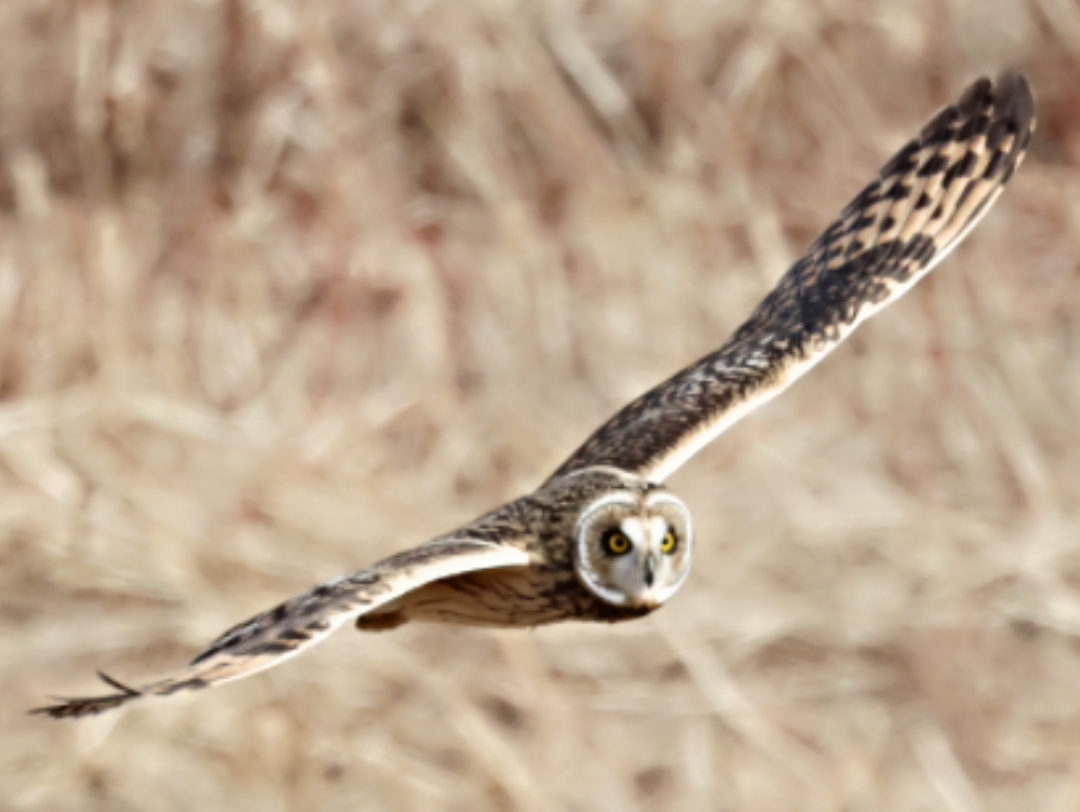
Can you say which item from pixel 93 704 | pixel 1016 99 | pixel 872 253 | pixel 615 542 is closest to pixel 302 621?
pixel 93 704

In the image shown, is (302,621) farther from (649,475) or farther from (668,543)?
(649,475)

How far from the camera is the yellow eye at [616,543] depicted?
14.4 feet

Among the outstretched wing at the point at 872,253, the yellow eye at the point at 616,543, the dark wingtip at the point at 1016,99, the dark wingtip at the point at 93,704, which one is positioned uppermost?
the dark wingtip at the point at 1016,99

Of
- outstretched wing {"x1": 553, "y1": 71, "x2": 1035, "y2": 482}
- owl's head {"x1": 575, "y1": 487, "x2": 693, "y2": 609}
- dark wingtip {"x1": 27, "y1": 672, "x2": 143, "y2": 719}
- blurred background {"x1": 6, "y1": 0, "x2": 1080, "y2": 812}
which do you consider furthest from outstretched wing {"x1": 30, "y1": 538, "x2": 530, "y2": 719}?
blurred background {"x1": 6, "y1": 0, "x2": 1080, "y2": 812}

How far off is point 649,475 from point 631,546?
0.49 m

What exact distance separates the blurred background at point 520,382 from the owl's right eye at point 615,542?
3.83m

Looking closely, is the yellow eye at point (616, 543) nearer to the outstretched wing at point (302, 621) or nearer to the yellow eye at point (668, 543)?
the yellow eye at point (668, 543)

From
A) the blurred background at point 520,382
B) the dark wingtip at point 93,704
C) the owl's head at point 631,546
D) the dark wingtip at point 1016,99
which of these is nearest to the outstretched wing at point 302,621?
the dark wingtip at point 93,704

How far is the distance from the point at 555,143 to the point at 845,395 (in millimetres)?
1726

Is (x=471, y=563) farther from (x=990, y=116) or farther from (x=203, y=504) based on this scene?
(x=203, y=504)

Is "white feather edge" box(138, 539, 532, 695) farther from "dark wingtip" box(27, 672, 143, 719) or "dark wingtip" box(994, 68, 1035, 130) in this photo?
"dark wingtip" box(994, 68, 1035, 130)

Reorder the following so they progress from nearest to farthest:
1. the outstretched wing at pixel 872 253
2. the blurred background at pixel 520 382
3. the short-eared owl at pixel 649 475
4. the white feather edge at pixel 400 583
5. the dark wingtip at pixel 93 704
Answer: the dark wingtip at pixel 93 704 < the white feather edge at pixel 400 583 < the short-eared owl at pixel 649 475 < the outstretched wing at pixel 872 253 < the blurred background at pixel 520 382

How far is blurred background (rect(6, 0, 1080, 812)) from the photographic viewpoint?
8398 millimetres

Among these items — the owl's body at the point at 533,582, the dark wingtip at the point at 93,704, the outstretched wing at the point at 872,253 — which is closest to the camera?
the dark wingtip at the point at 93,704
